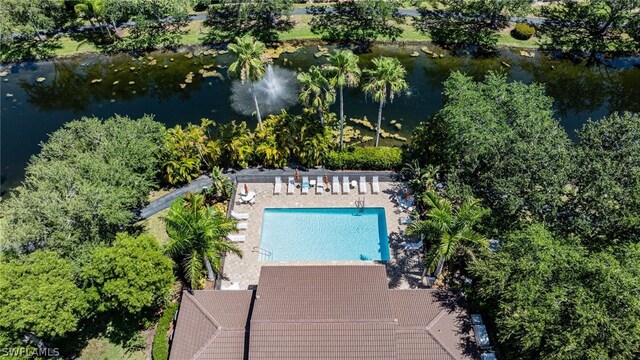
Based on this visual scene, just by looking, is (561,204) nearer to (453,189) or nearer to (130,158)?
(453,189)

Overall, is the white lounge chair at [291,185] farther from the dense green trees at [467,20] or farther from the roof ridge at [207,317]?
the dense green trees at [467,20]

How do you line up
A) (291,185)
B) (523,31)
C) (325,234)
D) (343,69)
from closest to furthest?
(343,69), (325,234), (291,185), (523,31)

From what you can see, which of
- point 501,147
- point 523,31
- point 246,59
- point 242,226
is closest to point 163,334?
point 242,226

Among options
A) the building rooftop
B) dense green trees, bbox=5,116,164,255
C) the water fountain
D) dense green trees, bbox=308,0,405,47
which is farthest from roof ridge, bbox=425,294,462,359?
dense green trees, bbox=308,0,405,47

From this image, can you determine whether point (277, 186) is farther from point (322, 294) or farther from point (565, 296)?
point (565, 296)

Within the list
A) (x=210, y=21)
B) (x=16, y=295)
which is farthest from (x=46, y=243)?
(x=210, y=21)

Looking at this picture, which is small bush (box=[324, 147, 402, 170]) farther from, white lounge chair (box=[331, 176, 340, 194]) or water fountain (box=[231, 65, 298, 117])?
water fountain (box=[231, 65, 298, 117])

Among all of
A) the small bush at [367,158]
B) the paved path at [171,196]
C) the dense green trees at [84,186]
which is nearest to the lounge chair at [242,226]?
the paved path at [171,196]

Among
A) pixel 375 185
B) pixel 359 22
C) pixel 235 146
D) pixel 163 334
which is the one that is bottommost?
pixel 163 334
